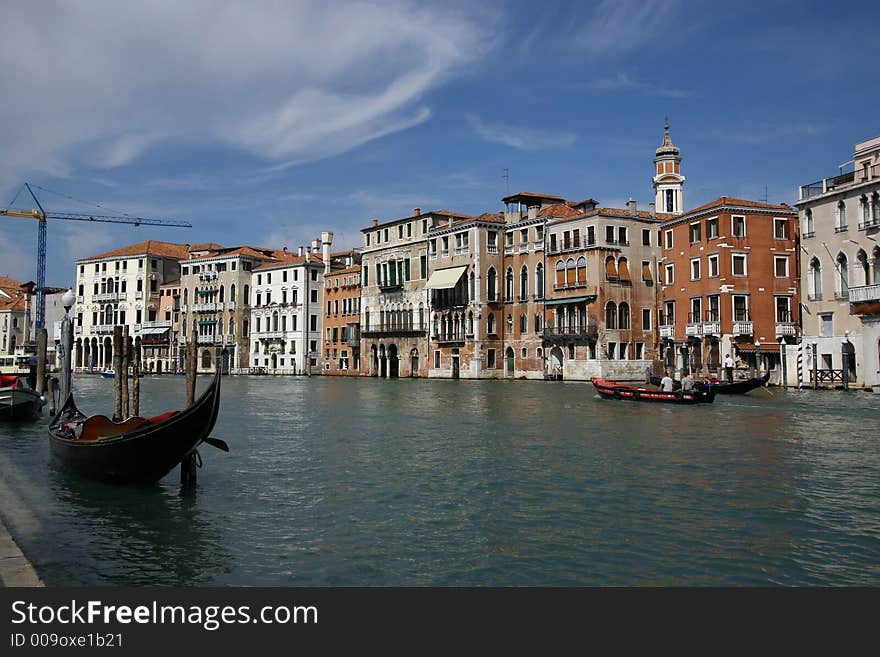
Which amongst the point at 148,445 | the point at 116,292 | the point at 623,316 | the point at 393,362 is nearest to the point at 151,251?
the point at 116,292

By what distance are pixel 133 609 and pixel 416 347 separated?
49.8 metres

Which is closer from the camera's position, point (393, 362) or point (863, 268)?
point (863, 268)

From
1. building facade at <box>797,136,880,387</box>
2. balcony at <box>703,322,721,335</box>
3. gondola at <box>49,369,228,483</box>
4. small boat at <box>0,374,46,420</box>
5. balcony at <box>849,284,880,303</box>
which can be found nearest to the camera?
gondola at <box>49,369,228,483</box>

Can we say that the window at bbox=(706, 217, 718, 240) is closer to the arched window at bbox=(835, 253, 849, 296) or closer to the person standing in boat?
the person standing in boat

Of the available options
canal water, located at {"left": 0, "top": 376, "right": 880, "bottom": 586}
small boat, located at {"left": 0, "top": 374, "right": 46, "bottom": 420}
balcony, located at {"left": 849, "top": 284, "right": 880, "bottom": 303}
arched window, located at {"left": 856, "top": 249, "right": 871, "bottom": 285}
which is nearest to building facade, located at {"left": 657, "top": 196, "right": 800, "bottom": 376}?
balcony, located at {"left": 849, "top": 284, "right": 880, "bottom": 303}

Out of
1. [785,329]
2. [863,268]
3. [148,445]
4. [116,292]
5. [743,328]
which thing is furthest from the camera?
[116,292]

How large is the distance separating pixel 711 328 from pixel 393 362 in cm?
2537

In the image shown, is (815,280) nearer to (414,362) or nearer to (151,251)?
(414,362)

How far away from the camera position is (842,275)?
105ft

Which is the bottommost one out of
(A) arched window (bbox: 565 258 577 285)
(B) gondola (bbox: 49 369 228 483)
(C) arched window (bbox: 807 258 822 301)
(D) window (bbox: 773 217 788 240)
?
(B) gondola (bbox: 49 369 228 483)

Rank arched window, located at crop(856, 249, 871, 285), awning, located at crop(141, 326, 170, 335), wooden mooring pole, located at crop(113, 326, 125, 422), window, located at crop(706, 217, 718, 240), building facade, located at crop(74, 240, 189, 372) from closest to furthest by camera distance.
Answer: wooden mooring pole, located at crop(113, 326, 125, 422)
arched window, located at crop(856, 249, 871, 285)
window, located at crop(706, 217, 718, 240)
awning, located at crop(141, 326, 170, 335)
building facade, located at crop(74, 240, 189, 372)

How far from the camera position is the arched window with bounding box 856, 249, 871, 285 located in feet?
101

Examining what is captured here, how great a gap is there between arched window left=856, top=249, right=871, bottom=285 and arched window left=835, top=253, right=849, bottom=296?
0.75 meters

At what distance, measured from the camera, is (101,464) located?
10.7 m
